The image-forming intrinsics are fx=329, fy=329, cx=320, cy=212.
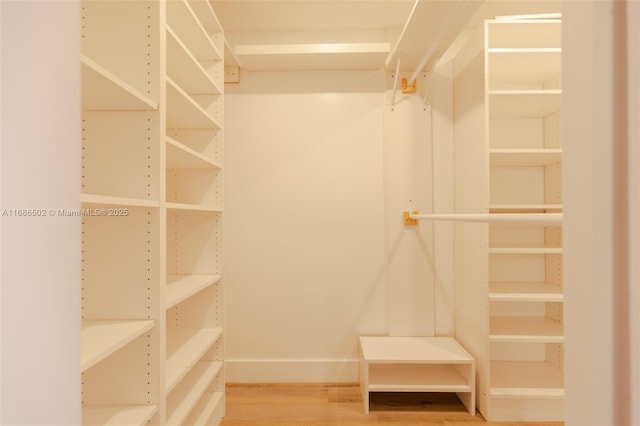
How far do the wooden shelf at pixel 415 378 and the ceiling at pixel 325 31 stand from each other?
Result: 78.6 inches

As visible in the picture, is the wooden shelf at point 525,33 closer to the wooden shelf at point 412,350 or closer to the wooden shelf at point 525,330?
the wooden shelf at point 525,330

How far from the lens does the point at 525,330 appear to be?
1981 millimetres

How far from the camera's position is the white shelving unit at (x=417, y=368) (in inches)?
76.0

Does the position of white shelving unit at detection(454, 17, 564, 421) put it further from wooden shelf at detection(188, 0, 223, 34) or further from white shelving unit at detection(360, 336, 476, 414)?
wooden shelf at detection(188, 0, 223, 34)

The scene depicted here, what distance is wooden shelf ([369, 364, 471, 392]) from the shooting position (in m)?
1.92

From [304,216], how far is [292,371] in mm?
1114

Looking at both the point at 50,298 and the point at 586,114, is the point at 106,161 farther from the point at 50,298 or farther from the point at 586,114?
the point at 586,114

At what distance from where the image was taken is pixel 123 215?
1.23 m

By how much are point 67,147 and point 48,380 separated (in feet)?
1.82

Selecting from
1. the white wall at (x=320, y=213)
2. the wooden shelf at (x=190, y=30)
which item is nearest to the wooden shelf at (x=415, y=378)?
the white wall at (x=320, y=213)

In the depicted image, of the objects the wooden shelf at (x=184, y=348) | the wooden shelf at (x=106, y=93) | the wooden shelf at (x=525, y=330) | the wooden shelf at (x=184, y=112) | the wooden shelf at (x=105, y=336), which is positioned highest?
the wooden shelf at (x=184, y=112)

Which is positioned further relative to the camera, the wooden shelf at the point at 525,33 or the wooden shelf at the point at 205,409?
the wooden shelf at the point at 525,33

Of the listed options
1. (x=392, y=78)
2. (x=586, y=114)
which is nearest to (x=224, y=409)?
(x=586, y=114)

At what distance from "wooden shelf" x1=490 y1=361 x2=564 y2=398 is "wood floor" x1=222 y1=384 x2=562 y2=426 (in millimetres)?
176
